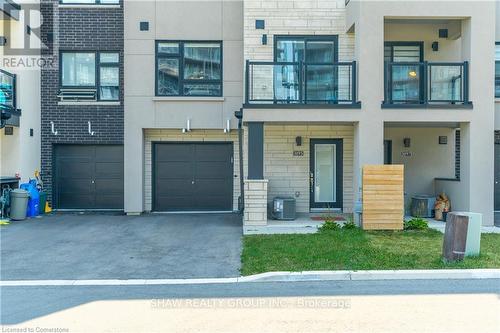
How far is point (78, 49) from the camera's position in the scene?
47.2 ft

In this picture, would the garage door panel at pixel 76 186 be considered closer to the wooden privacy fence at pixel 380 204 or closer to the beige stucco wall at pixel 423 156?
the wooden privacy fence at pixel 380 204

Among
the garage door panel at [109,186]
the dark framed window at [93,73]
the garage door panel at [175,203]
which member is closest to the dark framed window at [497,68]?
the garage door panel at [175,203]

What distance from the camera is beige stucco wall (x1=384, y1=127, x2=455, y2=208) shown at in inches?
526

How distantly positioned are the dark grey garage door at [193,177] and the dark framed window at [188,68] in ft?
5.96

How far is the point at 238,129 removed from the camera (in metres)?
13.9

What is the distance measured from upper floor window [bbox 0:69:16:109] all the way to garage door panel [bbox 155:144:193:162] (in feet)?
14.8

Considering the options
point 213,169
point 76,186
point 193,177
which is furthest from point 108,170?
point 213,169

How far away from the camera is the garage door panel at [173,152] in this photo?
14617mm

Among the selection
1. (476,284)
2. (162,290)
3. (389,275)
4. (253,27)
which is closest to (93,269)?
→ (162,290)

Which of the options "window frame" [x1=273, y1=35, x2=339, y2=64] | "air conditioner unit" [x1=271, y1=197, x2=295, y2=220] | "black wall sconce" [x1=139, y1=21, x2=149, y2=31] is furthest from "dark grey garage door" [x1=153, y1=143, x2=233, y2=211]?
"black wall sconce" [x1=139, y1=21, x2=149, y2=31]

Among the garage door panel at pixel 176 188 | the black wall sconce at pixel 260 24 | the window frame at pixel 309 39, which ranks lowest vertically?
the garage door panel at pixel 176 188

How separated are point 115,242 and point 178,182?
16.2 ft

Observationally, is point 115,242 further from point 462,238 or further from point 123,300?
point 462,238

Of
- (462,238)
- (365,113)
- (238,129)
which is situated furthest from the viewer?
(238,129)
